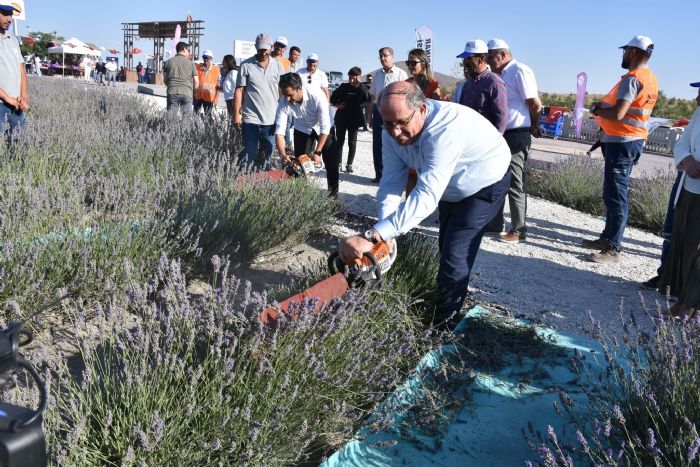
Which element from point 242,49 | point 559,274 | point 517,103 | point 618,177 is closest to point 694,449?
point 559,274

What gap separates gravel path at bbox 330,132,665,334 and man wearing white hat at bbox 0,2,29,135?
3.10 meters

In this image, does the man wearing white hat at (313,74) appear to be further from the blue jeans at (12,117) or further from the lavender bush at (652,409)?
the lavender bush at (652,409)

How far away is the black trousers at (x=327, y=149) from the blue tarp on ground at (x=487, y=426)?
10.6ft

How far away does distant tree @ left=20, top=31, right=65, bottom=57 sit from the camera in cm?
4593

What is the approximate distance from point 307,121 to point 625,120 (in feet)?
9.32

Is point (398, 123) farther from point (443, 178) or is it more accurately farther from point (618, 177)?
point (618, 177)

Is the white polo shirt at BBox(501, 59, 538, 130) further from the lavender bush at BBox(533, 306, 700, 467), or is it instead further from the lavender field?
the lavender bush at BBox(533, 306, 700, 467)

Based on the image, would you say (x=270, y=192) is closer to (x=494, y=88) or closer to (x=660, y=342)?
(x=494, y=88)

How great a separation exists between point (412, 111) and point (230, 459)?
1595mm

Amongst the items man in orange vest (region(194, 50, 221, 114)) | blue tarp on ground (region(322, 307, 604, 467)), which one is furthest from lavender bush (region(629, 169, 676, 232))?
man in orange vest (region(194, 50, 221, 114))

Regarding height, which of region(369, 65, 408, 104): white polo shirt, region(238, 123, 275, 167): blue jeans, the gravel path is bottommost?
the gravel path

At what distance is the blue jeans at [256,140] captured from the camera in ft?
20.1

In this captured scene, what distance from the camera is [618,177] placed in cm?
484

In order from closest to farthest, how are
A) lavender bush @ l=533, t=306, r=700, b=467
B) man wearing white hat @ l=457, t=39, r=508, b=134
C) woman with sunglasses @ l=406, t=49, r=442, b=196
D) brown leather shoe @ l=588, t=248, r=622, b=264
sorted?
1. lavender bush @ l=533, t=306, r=700, b=467
2. man wearing white hat @ l=457, t=39, r=508, b=134
3. brown leather shoe @ l=588, t=248, r=622, b=264
4. woman with sunglasses @ l=406, t=49, r=442, b=196
